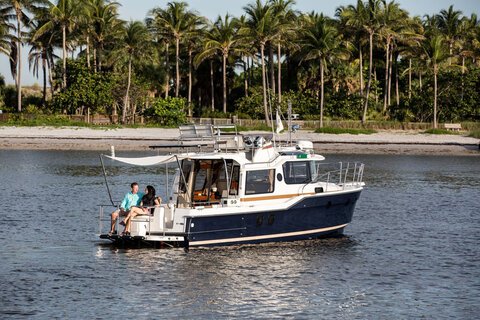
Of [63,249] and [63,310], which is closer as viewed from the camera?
[63,310]

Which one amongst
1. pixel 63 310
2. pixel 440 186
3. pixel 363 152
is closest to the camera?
pixel 63 310

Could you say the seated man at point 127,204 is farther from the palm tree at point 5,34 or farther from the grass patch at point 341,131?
the palm tree at point 5,34

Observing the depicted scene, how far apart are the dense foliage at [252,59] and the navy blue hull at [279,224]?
56907 mm

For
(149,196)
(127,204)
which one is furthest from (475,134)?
(127,204)

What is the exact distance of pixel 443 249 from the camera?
109ft

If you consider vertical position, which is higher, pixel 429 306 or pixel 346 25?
pixel 346 25

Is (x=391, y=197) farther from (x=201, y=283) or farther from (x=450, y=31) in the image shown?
(x=450, y=31)

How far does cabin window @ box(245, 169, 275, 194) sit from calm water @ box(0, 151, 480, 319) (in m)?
1.88

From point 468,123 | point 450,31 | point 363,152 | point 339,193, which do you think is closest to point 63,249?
point 339,193

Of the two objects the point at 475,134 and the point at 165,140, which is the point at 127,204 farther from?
the point at 475,134

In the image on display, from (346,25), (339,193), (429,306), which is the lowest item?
(429,306)

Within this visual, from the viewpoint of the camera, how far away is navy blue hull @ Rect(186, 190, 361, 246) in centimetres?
2939

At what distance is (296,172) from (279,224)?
187 centimetres

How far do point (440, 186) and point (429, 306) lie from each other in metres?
31.8
